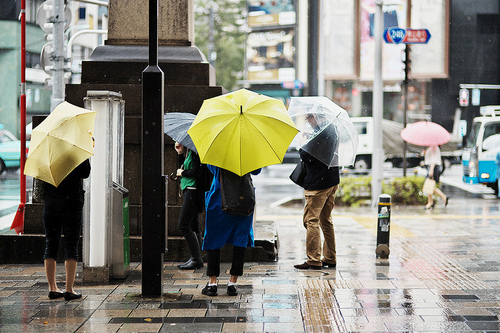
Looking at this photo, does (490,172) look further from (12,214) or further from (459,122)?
(459,122)

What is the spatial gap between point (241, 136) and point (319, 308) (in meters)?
1.74

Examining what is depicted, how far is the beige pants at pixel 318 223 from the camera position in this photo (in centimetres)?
769

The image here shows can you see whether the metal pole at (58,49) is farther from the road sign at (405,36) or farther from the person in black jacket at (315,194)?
the road sign at (405,36)

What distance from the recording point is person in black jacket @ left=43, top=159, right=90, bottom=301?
604 cm

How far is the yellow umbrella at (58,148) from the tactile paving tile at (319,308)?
247cm

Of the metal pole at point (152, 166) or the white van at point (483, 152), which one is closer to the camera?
the metal pole at point (152, 166)

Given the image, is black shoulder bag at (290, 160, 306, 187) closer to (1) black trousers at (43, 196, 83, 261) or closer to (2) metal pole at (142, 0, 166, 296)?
(2) metal pole at (142, 0, 166, 296)

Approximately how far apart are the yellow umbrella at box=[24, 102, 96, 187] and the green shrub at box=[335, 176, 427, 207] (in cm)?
1063

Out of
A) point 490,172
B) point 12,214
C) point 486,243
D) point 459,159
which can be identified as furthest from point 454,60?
point 12,214

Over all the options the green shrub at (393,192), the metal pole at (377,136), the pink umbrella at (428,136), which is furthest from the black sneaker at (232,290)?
the green shrub at (393,192)

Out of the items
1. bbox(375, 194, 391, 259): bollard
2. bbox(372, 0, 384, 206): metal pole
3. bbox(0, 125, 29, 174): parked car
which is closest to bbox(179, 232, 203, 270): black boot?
bbox(375, 194, 391, 259): bollard

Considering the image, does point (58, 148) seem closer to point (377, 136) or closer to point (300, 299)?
point (300, 299)

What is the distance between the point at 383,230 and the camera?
8.57m

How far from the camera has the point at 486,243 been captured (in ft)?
32.3
